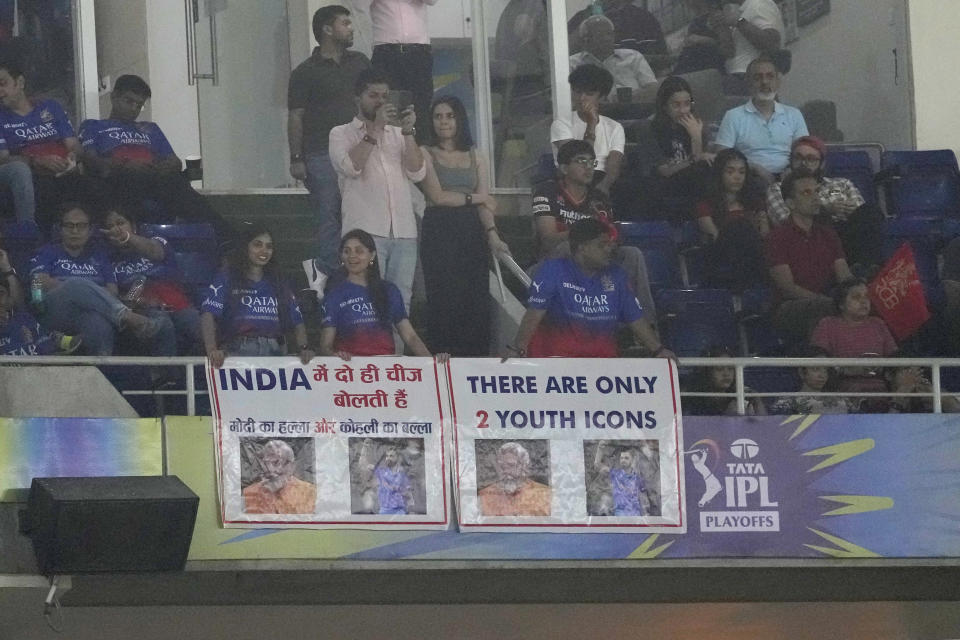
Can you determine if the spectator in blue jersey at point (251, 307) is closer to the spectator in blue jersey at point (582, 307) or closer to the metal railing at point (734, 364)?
the metal railing at point (734, 364)

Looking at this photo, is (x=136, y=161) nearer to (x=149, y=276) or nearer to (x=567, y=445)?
(x=149, y=276)

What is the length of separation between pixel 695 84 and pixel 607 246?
10.9ft

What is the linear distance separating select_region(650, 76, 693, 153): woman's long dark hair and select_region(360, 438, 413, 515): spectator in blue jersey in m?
3.61

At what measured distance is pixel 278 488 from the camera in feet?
28.9

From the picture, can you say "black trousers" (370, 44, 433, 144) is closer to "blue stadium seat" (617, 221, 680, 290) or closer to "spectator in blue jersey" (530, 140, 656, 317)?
"spectator in blue jersey" (530, 140, 656, 317)

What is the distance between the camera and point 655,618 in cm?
1007

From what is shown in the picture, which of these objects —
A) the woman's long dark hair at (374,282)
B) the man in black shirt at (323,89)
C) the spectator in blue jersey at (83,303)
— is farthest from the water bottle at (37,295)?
the man in black shirt at (323,89)

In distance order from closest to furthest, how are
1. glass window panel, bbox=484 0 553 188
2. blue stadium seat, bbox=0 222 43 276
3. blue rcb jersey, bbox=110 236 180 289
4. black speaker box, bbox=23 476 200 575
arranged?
black speaker box, bbox=23 476 200 575 < blue rcb jersey, bbox=110 236 180 289 < blue stadium seat, bbox=0 222 43 276 < glass window panel, bbox=484 0 553 188

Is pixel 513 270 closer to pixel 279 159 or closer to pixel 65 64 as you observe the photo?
pixel 279 159

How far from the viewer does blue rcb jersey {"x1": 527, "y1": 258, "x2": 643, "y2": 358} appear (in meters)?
9.58

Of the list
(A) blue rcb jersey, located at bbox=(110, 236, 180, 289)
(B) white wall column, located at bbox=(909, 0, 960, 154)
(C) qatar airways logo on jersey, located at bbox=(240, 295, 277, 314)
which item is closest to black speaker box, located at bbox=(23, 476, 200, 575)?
(C) qatar airways logo on jersey, located at bbox=(240, 295, 277, 314)

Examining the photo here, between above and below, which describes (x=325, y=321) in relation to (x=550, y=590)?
above

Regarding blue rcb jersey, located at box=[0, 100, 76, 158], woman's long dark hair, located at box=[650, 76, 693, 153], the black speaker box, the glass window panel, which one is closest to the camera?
the black speaker box

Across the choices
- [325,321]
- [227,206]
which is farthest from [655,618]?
[227,206]
